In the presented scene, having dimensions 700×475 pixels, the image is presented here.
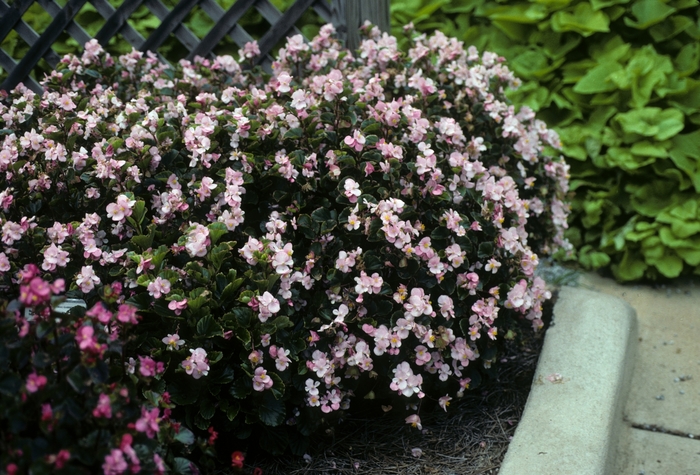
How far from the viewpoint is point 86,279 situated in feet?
5.52

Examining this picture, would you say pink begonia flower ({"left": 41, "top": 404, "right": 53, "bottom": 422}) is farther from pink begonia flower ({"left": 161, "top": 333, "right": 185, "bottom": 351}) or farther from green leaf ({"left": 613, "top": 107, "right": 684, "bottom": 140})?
green leaf ({"left": 613, "top": 107, "right": 684, "bottom": 140})

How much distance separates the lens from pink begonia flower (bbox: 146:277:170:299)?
1.60m

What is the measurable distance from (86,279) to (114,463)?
693 millimetres

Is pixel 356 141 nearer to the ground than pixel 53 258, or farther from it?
farther from it

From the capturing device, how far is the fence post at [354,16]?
8.93ft

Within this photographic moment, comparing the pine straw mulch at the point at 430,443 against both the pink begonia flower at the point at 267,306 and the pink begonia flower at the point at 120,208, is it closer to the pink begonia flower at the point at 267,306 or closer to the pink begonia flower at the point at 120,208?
the pink begonia flower at the point at 267,306

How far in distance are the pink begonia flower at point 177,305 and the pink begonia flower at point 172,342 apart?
0.06 m

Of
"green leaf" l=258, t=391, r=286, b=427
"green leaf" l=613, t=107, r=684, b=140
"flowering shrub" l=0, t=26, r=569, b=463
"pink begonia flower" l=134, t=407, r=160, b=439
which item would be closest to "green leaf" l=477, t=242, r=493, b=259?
"flowering shrub" l=0, t=26, r=569, b=463

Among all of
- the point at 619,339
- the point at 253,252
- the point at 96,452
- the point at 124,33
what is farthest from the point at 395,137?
the point at 124,33

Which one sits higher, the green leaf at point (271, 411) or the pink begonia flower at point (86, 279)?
the green leaf at point (271, 411)

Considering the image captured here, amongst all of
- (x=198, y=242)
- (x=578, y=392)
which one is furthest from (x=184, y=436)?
(x=578, y=392)

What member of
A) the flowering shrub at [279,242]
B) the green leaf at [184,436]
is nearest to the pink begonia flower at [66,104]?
the flowering shrub at [279,242]

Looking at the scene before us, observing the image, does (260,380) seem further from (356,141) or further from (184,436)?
(356,141)

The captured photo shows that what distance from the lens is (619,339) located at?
2326 mm
